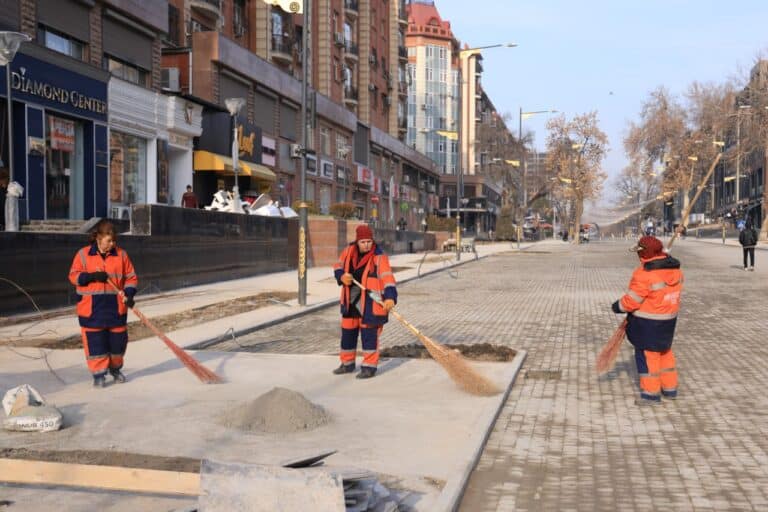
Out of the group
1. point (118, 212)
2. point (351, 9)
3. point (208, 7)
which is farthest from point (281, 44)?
point (118, 212)

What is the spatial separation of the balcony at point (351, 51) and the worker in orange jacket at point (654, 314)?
47.9 metres

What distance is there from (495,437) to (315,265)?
23.0 metres

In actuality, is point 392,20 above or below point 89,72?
above

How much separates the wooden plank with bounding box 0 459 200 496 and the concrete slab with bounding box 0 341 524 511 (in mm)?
80

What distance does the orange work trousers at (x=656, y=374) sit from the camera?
7.46 metres

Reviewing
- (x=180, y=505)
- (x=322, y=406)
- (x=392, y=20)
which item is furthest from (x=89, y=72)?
(x=392, y=20)

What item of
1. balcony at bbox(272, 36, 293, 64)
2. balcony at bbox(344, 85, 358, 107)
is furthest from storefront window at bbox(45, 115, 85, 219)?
balcony at bbox(344, 85, 358, 107)

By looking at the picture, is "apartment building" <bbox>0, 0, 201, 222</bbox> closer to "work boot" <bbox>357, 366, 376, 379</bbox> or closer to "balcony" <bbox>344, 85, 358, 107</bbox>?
"work boot" <bbox>357, 366, 376, 379</bbox>

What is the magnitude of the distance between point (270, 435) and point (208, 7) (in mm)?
30572

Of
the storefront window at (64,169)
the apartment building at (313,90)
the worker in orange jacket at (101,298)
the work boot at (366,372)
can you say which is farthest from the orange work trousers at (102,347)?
the storefront window at (64,169)

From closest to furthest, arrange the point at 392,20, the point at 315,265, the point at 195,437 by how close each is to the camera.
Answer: the point at 195,437, the point at 315,265, the point at 392,20

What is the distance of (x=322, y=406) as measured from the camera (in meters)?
7.14

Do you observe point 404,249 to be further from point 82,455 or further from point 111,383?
point 82,455

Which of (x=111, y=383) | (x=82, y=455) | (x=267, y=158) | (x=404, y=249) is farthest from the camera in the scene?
(x=404, y=249)
